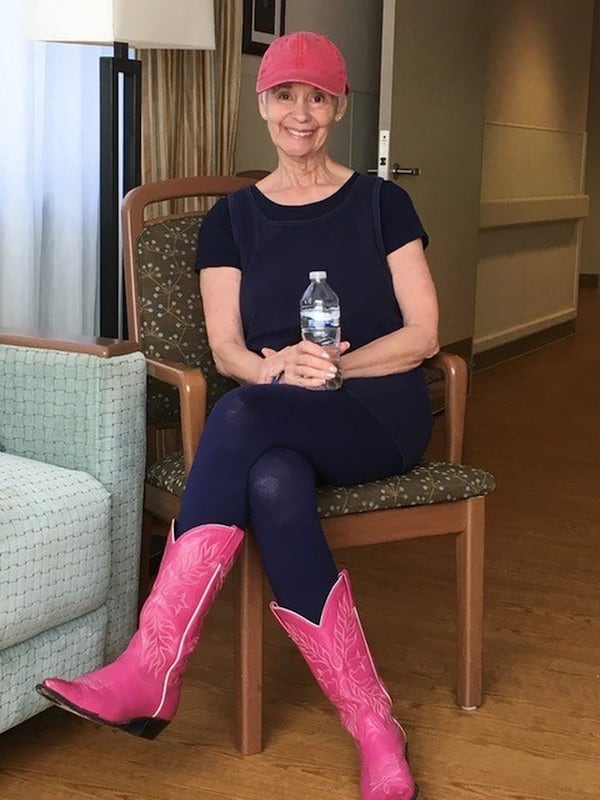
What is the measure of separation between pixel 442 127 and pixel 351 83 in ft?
1.50

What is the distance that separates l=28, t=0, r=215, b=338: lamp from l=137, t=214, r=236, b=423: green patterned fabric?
0.99 ft

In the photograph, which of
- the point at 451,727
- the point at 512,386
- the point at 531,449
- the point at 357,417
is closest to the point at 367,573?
the point at 451,727

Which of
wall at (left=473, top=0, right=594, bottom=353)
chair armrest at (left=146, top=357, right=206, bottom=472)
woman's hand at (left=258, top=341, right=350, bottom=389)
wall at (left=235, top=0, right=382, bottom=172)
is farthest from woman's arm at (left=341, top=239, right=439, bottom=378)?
Answer: wall at (left=473, top=0, right=594, bottom=353)

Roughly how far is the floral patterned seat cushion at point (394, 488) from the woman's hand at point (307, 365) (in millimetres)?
186

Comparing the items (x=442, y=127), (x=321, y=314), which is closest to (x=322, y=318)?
(x=321, y=314)

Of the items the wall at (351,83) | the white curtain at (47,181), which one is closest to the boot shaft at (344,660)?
the white curtain at (47,181)

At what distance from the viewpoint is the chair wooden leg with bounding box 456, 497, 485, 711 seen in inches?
81.6

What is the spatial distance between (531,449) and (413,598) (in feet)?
5.16

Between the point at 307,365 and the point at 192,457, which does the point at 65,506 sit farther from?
the point at 307,365

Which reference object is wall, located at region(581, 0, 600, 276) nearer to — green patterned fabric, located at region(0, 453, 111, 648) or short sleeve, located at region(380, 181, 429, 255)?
short sleeve, located at region(380, 181, 429, 255)

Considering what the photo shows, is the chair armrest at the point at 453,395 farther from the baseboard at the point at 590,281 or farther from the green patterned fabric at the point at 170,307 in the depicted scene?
the baseboard at the point at 590,281

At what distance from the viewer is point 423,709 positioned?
212 cm

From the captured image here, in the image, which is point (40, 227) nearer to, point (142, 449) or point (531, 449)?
point (142, 449)

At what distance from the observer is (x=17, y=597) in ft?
5.57
